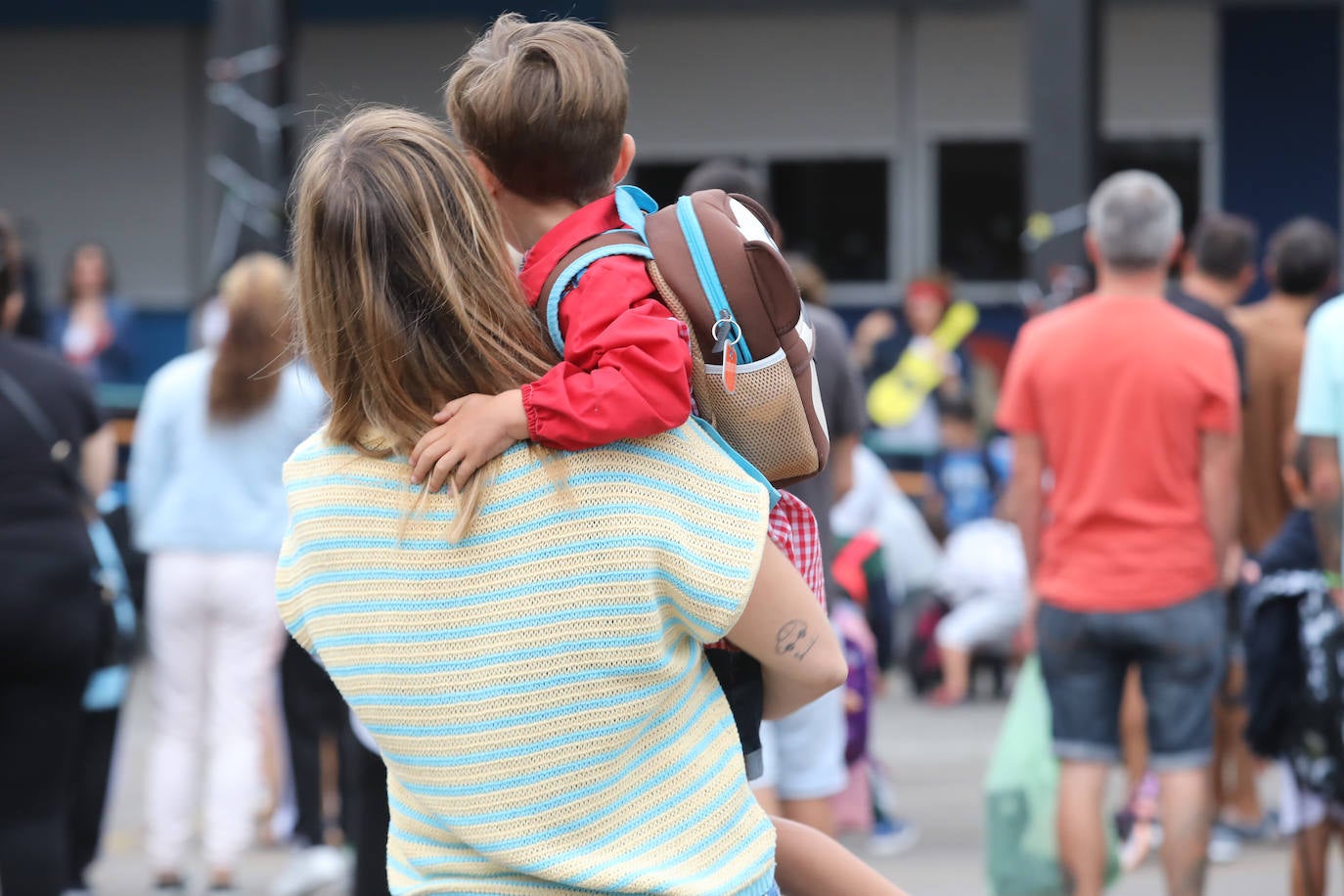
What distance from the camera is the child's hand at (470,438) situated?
174cm

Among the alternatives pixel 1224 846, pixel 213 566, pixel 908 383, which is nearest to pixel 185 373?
pixel 213 566

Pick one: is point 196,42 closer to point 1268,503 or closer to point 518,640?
point 1268,503

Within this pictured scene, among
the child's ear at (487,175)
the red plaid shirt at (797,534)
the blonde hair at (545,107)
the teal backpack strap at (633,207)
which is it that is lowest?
the red plaid shirt at (797,534)

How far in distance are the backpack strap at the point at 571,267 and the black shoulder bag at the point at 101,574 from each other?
9.40 feet

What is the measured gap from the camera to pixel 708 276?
1.85 metres

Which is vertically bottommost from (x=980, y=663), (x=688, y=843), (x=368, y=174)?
(x=980, y=663)

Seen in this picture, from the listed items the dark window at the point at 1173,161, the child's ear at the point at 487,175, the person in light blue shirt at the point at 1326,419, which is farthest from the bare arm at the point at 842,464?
the dark window at the point at 1173,161

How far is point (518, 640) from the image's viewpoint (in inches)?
68.9

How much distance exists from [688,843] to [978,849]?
4.96m

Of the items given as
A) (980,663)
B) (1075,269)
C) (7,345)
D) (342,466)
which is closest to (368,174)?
(342,466)

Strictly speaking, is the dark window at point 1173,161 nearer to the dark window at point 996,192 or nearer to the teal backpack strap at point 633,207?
the dark window at point 996,192

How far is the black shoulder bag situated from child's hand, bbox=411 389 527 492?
9.50 ft

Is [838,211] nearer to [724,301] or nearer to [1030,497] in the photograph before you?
[1030,497]

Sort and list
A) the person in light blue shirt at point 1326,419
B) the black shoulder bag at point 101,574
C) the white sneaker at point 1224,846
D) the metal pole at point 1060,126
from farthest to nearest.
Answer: the metal pole at point 1060,126 < the white sneaker at point 1224,846 < the black shoulder bag at point 101,574 < the person in light blue shirt at point 1326,419
